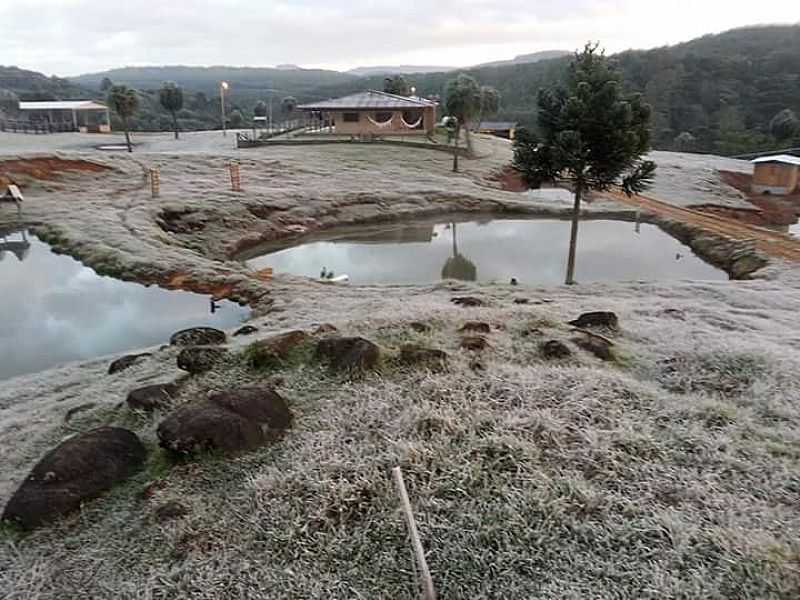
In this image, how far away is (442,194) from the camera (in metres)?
29.4

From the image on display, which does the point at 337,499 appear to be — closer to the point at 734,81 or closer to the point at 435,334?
the point at 435,334

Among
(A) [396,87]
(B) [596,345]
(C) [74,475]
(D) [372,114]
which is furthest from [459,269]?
(A) [396,87]

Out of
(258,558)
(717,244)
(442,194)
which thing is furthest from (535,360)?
(442,194)

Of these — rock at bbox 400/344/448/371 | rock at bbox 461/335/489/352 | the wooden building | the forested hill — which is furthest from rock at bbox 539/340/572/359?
the forested hill

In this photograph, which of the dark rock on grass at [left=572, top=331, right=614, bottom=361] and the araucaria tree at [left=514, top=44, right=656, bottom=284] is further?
the araucaria tree at [left=514, top=44, right=656, bottom=284]

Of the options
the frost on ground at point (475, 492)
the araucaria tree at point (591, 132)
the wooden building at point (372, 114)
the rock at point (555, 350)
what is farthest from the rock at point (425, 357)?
the wooden building at point (372, 114)

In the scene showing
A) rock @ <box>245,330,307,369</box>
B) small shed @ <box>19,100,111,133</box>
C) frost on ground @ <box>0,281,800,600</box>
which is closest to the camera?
frost on ground @ <box>0,281,800,600</box>

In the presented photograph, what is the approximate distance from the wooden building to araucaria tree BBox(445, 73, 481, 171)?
6405 mm

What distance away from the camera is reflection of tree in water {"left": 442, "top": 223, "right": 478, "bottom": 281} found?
1803 cm

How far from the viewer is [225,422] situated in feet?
18.4

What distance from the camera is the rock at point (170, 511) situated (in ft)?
15.7

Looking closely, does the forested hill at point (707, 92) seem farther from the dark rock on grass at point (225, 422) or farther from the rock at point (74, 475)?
the rock at point (74, 475)

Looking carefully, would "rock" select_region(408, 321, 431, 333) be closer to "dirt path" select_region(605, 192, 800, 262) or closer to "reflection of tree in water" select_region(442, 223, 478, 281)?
"reflection of tree in water" select_region(442, 223, 478, 281)

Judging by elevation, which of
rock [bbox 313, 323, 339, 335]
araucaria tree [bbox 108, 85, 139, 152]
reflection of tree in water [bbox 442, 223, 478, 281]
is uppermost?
araucaria tree [bbox 108, 85, 139, 152]
